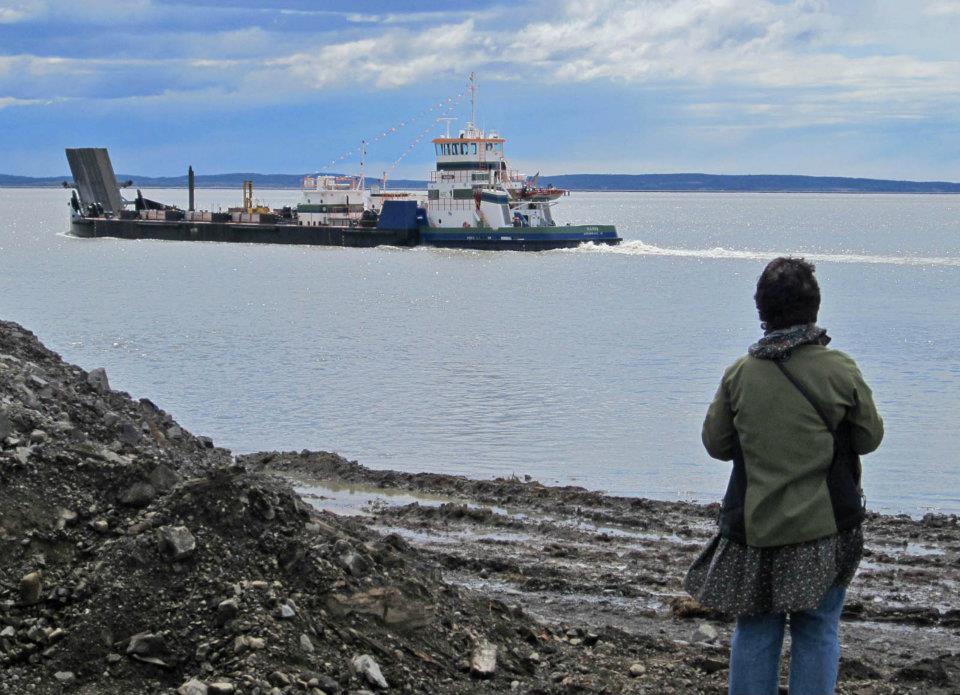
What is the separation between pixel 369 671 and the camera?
455cm

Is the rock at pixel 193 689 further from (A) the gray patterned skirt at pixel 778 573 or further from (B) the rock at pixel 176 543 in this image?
(A) the gray patterned skirt at pixel 778 573

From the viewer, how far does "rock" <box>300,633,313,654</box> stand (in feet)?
15.0

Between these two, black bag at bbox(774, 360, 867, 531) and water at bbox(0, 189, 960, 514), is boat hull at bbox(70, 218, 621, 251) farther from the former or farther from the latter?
black bag at bbox(774, 360, 867, 531)

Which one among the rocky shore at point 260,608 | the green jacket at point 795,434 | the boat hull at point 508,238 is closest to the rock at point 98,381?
the rocky shore at point 260,608

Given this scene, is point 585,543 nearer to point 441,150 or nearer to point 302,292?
point 302,292

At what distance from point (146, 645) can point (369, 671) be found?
0.78 metres

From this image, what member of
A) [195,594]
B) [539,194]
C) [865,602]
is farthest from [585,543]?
[539,194]

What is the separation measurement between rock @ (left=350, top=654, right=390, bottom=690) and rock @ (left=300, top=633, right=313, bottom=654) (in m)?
0.16

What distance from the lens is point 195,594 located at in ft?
15.3

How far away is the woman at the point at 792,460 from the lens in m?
3.80

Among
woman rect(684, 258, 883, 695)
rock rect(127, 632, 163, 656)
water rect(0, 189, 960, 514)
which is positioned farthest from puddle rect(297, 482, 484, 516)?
woman rect(684, 258, 883, 695)

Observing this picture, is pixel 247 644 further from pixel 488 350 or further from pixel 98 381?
pixel 488 350

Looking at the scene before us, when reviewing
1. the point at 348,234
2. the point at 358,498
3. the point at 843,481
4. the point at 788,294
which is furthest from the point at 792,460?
the point at 348,234

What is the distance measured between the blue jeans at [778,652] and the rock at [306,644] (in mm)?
1494
